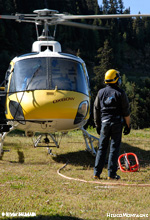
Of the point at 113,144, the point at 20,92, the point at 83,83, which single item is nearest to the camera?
the point at 113,144

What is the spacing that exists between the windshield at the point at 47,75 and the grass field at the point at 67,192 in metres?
2.02

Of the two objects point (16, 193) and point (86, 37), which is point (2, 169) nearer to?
point (16, 193)

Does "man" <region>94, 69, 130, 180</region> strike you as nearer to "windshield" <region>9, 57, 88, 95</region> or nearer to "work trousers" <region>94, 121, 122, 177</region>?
"work trousers" <region>94, 121, 122, 177</region>

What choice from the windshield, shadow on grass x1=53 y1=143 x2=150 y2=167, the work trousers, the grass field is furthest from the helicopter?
the work trousers

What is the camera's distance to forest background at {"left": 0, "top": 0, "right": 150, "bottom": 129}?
86038mm

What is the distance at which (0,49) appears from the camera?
11662 centimetres

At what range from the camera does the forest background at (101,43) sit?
282 feet

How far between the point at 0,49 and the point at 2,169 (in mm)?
113241

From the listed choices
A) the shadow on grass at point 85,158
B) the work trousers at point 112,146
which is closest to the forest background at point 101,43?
the shadow on grass at point 85,158

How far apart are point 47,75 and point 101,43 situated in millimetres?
158936

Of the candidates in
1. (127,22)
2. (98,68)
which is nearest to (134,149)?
(98,68)

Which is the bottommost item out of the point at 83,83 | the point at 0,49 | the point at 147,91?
the point at 147,91

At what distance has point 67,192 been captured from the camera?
580 cm

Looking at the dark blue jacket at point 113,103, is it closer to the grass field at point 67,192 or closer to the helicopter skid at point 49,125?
the grass field at point 67,192
